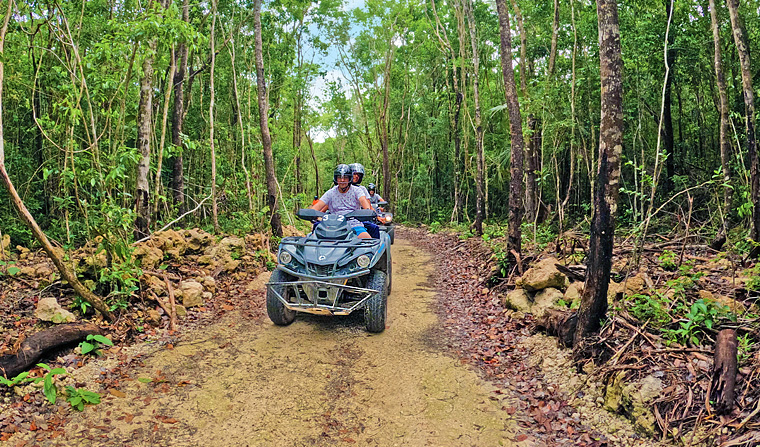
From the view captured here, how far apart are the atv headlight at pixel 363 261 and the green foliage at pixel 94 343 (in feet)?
8.35

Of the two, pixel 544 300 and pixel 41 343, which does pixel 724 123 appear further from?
pixel 41 343

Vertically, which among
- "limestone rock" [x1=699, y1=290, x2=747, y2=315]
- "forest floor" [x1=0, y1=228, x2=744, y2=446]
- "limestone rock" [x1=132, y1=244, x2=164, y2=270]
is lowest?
"forest floor" [x1=0, y1=228, x2=744, y2=446]

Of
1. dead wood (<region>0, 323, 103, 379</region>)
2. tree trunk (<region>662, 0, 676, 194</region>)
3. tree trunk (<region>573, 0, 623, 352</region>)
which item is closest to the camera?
dead wood (<region>0, 323, 103, 379</region>)

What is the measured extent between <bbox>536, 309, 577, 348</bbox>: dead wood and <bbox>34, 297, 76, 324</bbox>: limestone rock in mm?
5017

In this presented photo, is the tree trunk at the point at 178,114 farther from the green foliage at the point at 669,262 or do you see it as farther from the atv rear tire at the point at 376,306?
the green foliage at the point at 669,262

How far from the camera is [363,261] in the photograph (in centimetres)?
509

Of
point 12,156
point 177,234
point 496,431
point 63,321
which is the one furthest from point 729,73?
point 12,156

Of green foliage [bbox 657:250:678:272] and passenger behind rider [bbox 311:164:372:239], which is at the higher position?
passenger behind rider [bbox 311:164:372:239]

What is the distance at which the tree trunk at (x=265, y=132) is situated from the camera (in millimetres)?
10266

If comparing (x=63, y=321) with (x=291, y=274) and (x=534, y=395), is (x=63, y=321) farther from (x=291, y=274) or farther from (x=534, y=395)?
(x=534, y=395)

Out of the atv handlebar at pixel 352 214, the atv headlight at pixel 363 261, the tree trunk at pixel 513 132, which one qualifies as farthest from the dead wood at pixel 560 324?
the tree trunk at pixel 513 132

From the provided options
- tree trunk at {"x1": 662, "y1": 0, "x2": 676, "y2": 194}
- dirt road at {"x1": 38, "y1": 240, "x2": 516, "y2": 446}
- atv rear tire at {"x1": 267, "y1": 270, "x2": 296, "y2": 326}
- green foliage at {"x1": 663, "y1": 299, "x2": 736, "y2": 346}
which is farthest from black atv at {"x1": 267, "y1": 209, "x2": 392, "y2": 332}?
tree trunk at {"x1": 662, "y1": 0, "x2": 676, "y2": 194}

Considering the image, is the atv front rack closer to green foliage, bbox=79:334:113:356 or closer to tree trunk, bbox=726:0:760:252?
green foliage, bbox=79:334:113:356

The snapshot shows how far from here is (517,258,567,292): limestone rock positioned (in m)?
5.86
